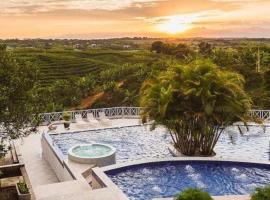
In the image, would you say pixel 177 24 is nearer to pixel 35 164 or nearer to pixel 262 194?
pixel 35 164

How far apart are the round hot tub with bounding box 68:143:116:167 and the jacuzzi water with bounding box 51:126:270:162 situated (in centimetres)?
68

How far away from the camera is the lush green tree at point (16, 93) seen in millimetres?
9984

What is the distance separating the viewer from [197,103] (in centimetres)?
1453

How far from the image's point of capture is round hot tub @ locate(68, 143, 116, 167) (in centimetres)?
1415

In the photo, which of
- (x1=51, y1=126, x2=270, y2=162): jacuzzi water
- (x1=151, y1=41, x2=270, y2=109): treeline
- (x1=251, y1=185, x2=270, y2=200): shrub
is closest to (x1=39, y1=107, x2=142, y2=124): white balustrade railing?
(x1=51, y1=126, x2=270, y2=162): jacuzzi water

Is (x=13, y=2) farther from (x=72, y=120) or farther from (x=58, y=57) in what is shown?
(x=58, y=57)

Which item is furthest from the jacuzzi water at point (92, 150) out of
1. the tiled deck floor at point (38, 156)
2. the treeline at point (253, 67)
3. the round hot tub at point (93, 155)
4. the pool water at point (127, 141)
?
the treeline at point (253, 67)

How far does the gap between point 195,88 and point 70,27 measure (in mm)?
29683

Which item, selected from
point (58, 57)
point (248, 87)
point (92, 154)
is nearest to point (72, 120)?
point (92, 154)

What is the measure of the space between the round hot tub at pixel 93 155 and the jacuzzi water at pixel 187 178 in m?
1.33

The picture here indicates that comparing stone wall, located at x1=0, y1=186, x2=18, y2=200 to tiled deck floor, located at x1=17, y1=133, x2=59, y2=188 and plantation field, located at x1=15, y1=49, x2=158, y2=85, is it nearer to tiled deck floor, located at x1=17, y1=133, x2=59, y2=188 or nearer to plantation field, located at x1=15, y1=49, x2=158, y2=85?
tiled deck floor, located at x1=17, y1=133, x2=59, y2=188

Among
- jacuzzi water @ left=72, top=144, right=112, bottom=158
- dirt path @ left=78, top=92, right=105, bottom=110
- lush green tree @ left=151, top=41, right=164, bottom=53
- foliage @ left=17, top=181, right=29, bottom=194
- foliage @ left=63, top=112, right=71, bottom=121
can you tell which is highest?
lush green tree @ left=151, top=41, right=164, bottom=53

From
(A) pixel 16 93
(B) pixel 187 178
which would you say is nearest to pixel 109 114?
(B) pixel 187 178

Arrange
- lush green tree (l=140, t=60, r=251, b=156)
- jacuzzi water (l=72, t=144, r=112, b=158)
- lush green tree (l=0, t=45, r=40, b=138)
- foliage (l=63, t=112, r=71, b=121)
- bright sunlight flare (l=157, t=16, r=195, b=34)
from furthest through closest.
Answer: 1. bright sunlight flare (l=157, t=16, r=195, b=34)
2. foliage (l=63, t=112, r=71, b=121)
3. jacuzzi water (l=72, t=144, r=112, b=158)
4. lush green tree (l=140, t=60, r=251, b=156)
5. lush green tree (l=0, t=45, r=40, b=138)
